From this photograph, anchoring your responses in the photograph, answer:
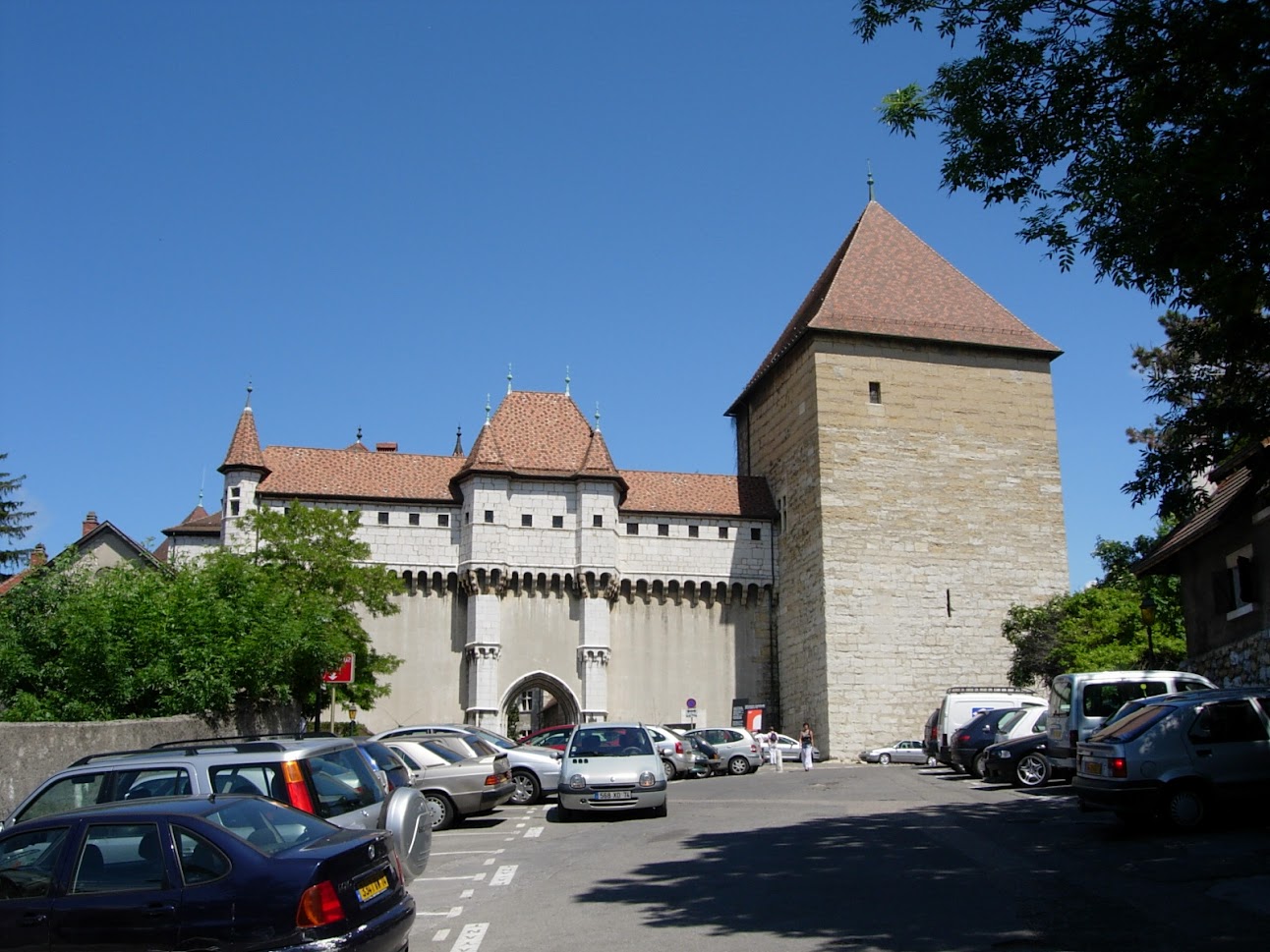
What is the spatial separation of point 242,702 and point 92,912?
18838 millimetres

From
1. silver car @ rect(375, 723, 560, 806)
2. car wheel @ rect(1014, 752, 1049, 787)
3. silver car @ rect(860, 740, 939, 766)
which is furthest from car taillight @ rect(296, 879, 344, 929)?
silver car @ rect(860, 740, 939, 766)

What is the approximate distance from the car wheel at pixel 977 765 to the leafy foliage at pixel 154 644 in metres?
14.1

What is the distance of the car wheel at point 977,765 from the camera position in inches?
899

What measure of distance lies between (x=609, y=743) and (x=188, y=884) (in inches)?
477

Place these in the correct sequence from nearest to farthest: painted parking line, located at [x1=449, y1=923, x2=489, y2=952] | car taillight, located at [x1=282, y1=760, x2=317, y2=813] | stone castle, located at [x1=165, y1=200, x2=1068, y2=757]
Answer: car taillight, located at [x1=282, y1=760, x2=317, y2=813]
painted parking line, located at [x1=449, y1=923, x2=489, y2=952]
stone castle, located at [x1=165, y1=200, x2=1068, y2=757]

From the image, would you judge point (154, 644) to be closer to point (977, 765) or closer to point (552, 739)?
point (552, 739)

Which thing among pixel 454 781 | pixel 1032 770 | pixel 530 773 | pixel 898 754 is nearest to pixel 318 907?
pixel 454 781

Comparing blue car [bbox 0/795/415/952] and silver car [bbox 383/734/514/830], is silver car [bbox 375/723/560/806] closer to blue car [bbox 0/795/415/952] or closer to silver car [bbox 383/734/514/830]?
silver car [bbox 383/734/514/830]

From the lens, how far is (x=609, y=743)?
1856cm

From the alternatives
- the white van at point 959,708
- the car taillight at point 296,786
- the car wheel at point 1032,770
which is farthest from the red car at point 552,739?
the car taillight at point 296,786

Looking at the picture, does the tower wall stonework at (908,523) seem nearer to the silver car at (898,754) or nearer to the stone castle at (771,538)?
the stone castle at (771,538)

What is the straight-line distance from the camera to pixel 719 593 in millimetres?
44469

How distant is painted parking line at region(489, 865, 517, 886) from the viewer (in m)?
12.3

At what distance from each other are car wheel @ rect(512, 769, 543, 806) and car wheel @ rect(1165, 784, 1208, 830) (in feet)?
38.8
